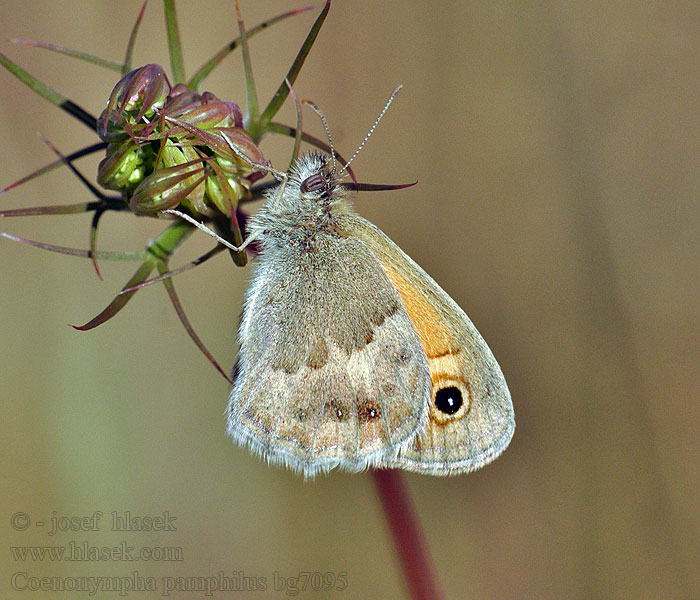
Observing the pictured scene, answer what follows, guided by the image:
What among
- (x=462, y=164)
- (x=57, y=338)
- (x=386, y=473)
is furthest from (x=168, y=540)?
(x=462, y=164)

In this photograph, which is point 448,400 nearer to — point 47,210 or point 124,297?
point 124,297

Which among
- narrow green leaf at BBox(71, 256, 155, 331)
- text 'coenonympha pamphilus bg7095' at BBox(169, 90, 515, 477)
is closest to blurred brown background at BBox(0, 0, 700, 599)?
text 'coenonympha pamphilus bg7095' at BBox(169, 90, 515, 477)

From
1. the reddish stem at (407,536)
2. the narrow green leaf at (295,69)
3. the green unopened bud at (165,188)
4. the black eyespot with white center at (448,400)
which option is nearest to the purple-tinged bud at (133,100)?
the green unopened bud at (165,188)

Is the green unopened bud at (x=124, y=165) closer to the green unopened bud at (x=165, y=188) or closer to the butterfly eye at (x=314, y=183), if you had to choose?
the green unopened bud at (x=165, y=188)

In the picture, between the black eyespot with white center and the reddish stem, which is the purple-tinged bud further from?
the reddish stem

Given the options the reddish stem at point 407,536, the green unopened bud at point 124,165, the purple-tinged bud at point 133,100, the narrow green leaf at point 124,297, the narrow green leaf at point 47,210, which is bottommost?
the reddish stem at point 407,536

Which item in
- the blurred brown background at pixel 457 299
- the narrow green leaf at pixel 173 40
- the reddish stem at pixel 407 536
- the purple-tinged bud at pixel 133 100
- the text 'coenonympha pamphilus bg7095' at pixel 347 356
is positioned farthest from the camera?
the blurred brown background at pixel 457 299

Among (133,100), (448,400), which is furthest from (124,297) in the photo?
(448,400)

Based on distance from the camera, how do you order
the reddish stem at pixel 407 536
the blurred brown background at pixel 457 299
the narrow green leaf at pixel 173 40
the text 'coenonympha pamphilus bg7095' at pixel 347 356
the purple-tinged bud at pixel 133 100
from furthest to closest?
1. the blurred brown background at pixel 457 299
2. the reddish stem at pixel 407 536
3. the text 'coenonympha pamphilus bg7095' at pixel 347 356
4. the narrow green leaf at pixel 173 40
5. the purple-tinged bud at pixel 133 100
